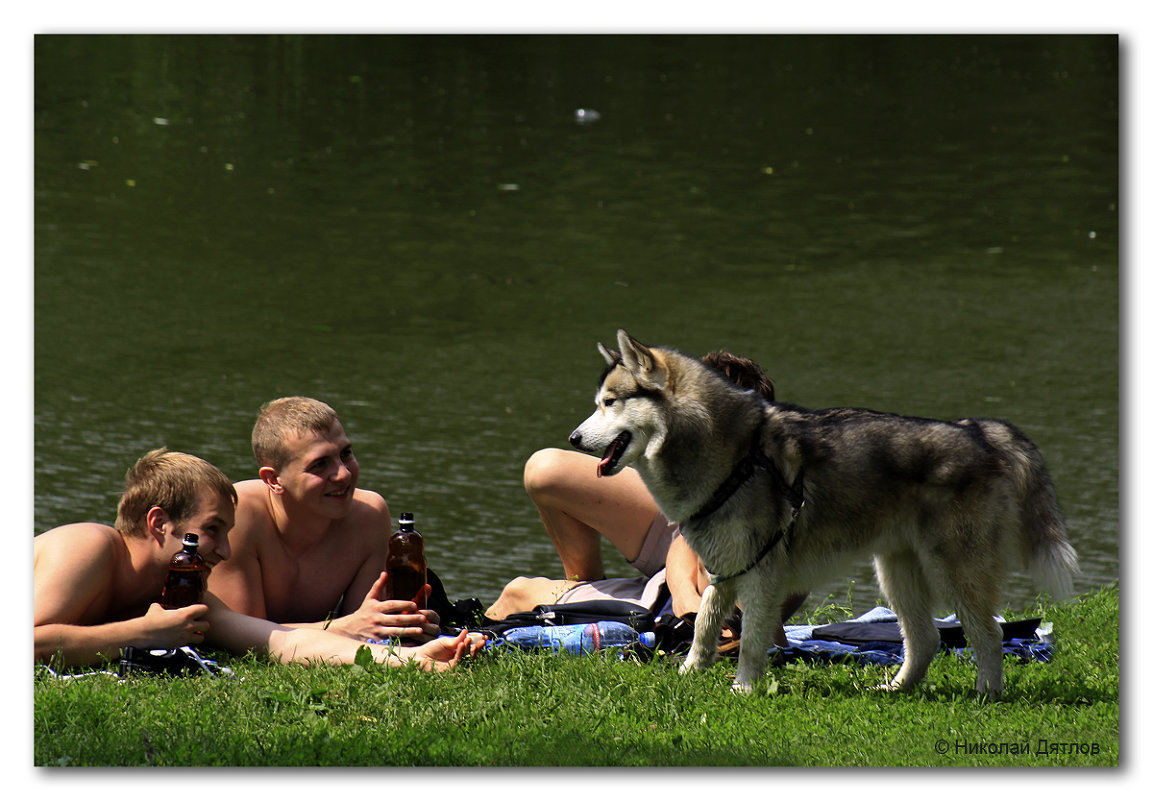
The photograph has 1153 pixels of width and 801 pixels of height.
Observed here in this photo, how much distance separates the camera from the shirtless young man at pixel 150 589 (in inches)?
207

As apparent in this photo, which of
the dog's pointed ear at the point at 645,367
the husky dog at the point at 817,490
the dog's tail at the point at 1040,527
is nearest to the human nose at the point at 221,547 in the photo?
the husky dog at the point at 817,490

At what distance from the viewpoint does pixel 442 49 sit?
20.4m

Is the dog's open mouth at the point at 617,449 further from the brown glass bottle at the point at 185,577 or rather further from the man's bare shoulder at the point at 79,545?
the man's bare shoulder at the point at 79,545

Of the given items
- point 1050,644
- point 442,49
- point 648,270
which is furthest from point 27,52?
point 442,49

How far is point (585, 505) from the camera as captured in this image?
6324 mm

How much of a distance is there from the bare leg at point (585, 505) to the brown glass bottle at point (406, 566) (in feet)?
2.59

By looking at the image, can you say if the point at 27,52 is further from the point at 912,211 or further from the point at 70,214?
the point at 912,211

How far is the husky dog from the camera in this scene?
205 inches

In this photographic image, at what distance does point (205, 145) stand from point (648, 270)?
6.58 meters

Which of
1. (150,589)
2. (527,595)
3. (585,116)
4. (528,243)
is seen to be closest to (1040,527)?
(527,595)

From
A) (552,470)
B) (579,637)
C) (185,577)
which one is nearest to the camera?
(185,577)

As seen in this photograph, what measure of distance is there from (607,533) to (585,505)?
9.6 inches

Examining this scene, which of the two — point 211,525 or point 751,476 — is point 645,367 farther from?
point 211,525

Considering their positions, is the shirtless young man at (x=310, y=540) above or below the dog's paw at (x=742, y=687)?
above
